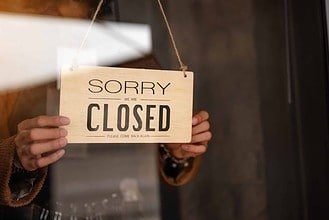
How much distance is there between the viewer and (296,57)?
74 centimetres

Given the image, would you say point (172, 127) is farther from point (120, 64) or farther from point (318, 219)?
point (318, 219)

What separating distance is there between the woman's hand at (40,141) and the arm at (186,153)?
0.61ft

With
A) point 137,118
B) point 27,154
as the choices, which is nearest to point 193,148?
point 137,118

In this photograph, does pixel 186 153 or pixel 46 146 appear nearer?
pixel 46 146

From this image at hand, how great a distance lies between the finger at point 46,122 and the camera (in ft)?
1.64

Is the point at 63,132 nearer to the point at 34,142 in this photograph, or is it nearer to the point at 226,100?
the point at 34,142

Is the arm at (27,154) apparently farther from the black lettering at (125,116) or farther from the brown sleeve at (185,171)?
the brown sleeve at (185,171)

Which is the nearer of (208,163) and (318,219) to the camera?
(318,219)

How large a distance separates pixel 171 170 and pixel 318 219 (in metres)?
0.24

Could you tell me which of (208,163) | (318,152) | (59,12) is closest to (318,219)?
(318,152)

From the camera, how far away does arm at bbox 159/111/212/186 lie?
2.06 ft

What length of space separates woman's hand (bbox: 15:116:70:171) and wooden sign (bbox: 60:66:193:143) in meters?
0.01

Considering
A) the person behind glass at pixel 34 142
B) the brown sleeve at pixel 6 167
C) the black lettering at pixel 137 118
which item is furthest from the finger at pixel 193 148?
the brown sleeve at pixel 6 167

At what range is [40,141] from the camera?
504mm
